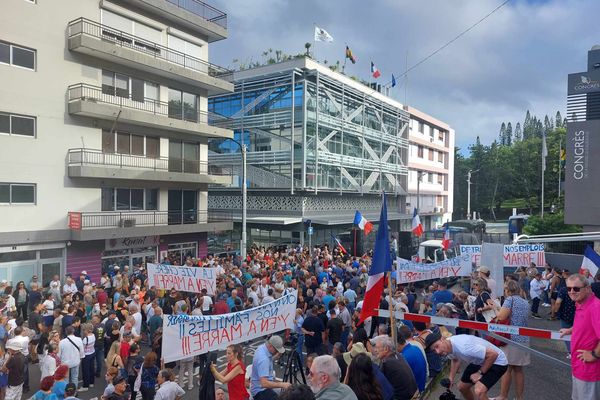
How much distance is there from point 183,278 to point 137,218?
11021mm

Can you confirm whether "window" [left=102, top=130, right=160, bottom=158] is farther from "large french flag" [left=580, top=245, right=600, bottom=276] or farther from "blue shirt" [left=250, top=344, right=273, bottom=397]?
→ "large french flag" [left=580, top=245, right=600, bottom=276]

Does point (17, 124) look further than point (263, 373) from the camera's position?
Yes

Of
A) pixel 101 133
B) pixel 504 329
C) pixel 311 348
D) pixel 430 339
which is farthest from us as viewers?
pixel 101 133

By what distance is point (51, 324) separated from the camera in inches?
464

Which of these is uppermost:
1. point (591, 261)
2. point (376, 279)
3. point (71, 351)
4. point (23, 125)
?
point (23, 125)

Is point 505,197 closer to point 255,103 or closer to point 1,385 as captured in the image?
point 255,103

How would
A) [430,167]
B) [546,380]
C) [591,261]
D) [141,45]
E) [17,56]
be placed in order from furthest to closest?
1. [430,167]
2. [141,45]
3. [17,56]
4. [591,261]
5. [546,380]

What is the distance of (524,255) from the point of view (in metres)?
17.4

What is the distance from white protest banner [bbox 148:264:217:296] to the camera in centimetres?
1250

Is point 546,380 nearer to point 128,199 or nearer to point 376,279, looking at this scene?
point 376,279

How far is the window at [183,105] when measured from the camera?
24656mm

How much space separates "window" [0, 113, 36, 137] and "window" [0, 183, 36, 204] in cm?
217

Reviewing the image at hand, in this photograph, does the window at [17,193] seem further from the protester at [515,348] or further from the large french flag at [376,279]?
the protester at [515,348]

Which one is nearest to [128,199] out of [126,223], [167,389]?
[126,223]
